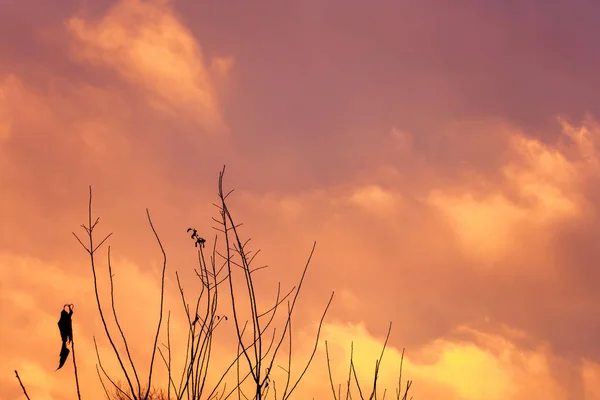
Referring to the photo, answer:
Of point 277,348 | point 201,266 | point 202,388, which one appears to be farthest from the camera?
point 201,266

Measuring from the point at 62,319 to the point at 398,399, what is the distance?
2974 mm

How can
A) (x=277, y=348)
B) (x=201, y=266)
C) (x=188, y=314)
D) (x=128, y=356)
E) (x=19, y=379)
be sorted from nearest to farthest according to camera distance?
(x=19, y=379)
(x=128, y=356)
(x=277, y=348)
(x=188, y=314)
(x=201, y=266)

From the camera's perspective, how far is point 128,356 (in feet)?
15.3

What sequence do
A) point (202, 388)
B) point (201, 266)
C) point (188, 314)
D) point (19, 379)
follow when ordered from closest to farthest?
1. point (19, 379)
2. point (202, 388)
3. point (188, 314)
4. point (201, 266)

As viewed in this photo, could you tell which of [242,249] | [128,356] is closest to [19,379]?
[128,356]

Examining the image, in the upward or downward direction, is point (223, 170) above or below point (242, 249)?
above

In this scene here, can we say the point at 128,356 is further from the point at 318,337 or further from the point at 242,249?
the point at 318,337

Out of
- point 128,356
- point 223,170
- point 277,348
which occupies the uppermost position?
point 223,170

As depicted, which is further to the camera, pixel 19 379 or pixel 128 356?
pixel 128 356

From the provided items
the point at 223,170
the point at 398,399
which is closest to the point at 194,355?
the point at 223,170

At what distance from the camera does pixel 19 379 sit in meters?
4.05

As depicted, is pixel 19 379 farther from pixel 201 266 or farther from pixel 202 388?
pixel 201 266

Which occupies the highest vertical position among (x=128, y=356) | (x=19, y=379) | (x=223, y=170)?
(x=223, y=170)

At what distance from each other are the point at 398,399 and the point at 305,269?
5.17ft
